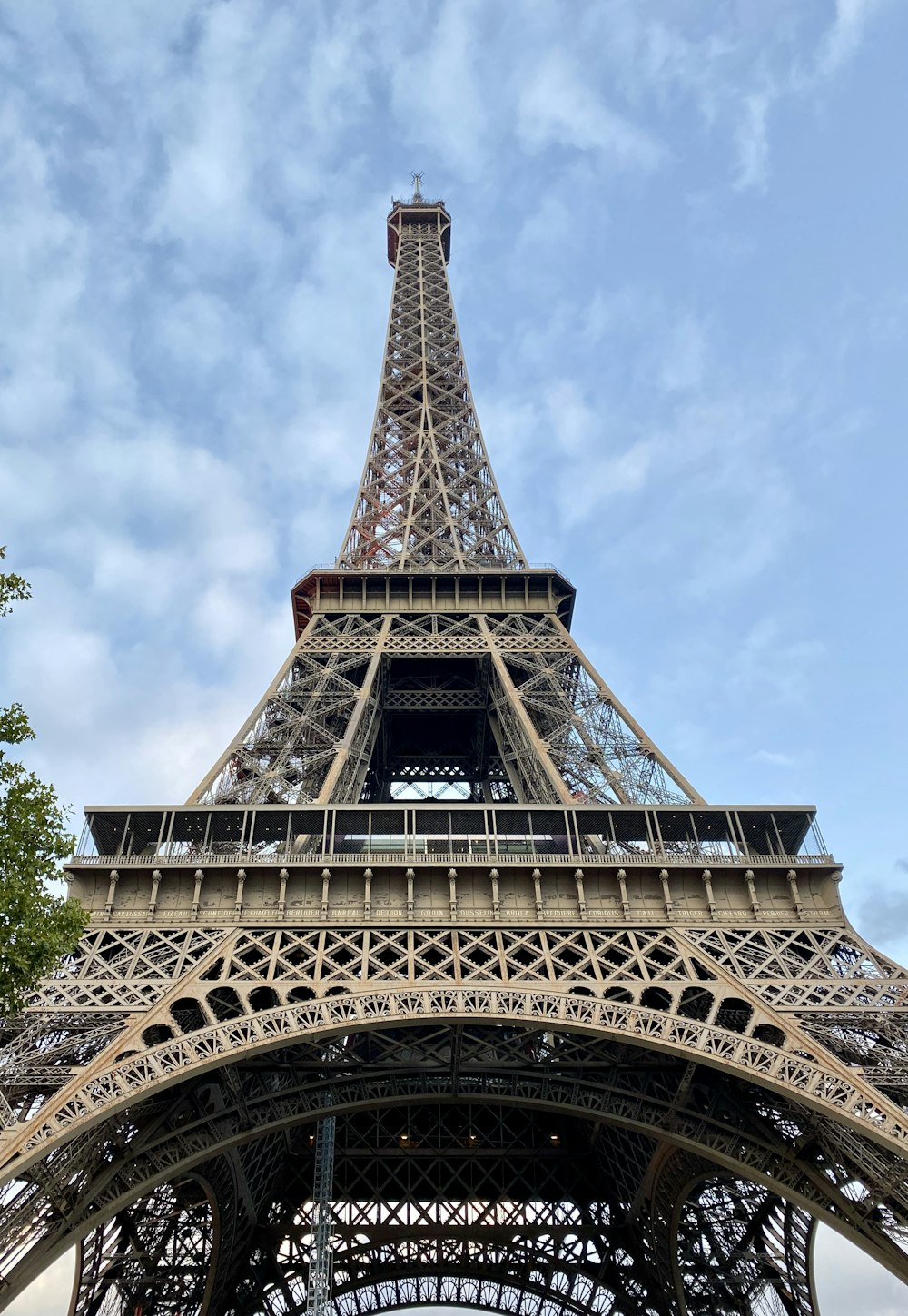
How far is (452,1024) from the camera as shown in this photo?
17.9m

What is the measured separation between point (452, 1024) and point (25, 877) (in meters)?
7.83

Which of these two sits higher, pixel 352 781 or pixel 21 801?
pixel 352 781

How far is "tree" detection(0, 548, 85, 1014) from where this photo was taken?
13.7 metres

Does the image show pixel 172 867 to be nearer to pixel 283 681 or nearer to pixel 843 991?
pixel 283 681

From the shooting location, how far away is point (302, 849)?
22.0 metres

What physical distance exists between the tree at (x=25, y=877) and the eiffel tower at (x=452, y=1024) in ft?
8.56

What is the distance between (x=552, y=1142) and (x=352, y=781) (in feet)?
47.3

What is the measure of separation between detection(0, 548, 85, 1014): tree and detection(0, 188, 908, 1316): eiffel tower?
2609 millimetres

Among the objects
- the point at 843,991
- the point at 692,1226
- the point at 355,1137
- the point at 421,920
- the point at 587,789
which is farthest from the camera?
the point at 355,1137

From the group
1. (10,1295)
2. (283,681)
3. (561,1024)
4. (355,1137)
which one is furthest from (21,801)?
(355,1137)

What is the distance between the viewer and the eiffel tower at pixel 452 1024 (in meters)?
17.0

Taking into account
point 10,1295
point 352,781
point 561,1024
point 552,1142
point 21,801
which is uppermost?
point 352,781

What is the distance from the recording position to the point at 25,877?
14.3m

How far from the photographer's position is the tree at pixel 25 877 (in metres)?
13.7
